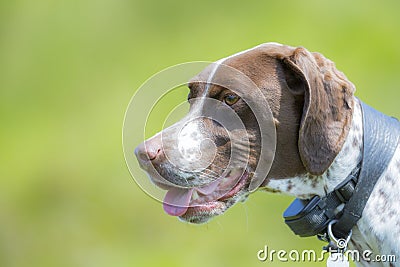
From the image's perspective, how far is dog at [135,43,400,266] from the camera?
3641 mm

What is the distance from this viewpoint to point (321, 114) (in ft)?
11.9

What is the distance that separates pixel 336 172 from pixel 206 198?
57 cm

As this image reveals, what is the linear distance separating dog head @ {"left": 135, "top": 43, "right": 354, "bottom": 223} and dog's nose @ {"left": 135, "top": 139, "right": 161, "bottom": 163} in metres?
→ 0.04

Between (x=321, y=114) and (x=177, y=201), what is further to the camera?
(x=177, y=201)

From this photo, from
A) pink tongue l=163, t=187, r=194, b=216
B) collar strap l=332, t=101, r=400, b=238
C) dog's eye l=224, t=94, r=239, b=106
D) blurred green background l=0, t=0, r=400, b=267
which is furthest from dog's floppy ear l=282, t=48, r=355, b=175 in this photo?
blurred green background l=0, t=0, r=400, b=267

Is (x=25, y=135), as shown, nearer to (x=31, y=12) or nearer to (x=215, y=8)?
(x=31, y=12)

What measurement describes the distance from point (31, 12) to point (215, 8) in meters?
2.04

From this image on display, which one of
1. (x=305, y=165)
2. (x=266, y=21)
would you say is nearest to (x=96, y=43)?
(x=266, y=21)

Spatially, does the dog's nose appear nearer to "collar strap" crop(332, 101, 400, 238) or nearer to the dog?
the dog

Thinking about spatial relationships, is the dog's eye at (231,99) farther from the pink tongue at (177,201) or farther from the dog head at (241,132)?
the pink tongue at (177,201)

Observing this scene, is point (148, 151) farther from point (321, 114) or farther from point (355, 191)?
point (355, 191)

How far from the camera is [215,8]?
973 cm

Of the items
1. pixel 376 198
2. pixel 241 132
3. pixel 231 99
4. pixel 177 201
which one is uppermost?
pixel 231 99

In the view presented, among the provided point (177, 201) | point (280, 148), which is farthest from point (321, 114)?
point (177, 201)
